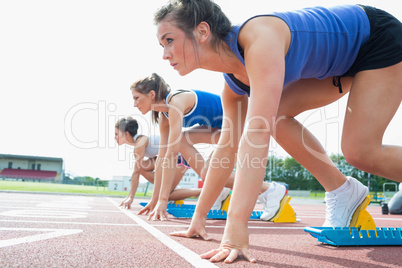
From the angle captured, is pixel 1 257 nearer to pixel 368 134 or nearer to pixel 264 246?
pixel 264 246

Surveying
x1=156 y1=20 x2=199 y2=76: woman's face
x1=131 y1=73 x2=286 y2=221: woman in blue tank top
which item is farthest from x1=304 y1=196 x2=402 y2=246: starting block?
x1=131 y1=73 x2=286 y2=221: woman in blue tank top

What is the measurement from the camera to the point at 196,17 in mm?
1919

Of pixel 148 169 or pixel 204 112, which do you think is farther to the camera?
pixel 148 169

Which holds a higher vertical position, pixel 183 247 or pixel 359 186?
pixel 359 186

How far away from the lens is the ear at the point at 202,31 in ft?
6.30

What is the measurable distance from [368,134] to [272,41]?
798 mm

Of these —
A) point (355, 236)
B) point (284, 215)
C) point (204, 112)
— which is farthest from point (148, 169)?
point (355, 236)

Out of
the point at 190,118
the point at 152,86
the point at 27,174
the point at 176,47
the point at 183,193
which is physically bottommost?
the point at 27,174

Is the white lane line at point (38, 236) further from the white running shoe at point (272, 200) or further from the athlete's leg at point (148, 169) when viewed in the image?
the athlete's leg at point (148, 169)

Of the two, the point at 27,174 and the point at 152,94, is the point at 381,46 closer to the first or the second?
the point at 152,94

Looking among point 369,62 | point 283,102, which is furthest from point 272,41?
point 283,102

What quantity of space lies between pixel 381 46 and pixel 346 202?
3.72ft

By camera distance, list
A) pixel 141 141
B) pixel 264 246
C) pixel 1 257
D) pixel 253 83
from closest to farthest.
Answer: pixel 1 257 → pixel 253 83 → pixel 264 246 → pixel 141 141

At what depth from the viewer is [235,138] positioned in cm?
247
